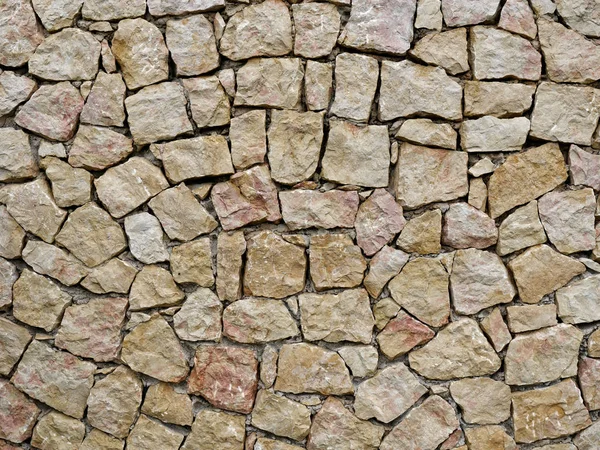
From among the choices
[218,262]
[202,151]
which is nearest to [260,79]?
[202,151]

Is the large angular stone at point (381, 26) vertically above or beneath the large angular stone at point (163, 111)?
above

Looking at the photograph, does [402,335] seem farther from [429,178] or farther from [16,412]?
[16,412]

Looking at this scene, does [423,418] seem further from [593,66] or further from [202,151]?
[593,66]

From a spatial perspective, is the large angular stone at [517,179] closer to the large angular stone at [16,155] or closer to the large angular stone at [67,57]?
the large angular stone at [67,57]

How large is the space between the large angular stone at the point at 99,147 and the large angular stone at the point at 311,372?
103 cm

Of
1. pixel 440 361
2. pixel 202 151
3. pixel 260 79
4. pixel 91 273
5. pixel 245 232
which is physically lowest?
pixel 440 361

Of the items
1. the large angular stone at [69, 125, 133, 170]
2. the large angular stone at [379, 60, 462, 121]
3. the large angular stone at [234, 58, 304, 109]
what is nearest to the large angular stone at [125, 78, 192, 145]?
the large angular stone at [69, 125, 133, 170]

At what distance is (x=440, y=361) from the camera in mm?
2314

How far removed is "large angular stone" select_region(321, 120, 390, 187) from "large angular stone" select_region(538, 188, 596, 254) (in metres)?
0.65

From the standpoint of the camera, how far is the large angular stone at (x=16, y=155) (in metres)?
2.40

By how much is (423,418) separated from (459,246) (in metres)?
0.70

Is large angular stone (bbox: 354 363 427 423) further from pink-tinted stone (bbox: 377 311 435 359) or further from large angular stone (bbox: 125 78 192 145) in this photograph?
large angular stone (bbox: 125 78 192 145)

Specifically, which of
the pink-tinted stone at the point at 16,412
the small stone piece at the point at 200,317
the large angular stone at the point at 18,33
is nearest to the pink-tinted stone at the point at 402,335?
the small stone piece at the point at 200,317

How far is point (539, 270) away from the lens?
2314 mm
